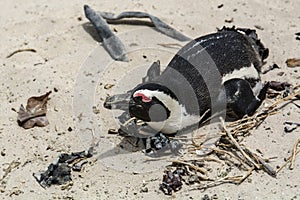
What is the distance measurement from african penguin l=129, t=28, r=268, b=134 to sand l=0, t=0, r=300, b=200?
0.16m

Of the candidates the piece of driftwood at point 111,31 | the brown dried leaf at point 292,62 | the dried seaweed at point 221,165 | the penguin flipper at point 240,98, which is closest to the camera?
the dried seaweed at point 221,165

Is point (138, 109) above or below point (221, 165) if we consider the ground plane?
above

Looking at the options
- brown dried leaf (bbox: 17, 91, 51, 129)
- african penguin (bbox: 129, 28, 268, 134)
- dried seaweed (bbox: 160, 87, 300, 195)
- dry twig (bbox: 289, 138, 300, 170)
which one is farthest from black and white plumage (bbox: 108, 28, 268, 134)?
brown dried leaf (bbox: 17, 91, 51, 129)

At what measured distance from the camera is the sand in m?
2.57

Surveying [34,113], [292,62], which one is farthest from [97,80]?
[292,62]

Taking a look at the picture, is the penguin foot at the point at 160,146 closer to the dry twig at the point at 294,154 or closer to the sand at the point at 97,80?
the sand at the point at 97,80

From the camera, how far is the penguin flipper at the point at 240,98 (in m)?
2.88

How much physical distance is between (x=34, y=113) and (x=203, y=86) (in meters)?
0.83

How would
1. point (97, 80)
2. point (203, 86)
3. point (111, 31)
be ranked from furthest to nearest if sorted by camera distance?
point (111, 31) → point (97, 80) → point (203, 86)

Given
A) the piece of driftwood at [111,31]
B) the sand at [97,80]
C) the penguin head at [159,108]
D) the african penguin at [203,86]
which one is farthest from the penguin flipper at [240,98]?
the piece of driftwood at [111,31]

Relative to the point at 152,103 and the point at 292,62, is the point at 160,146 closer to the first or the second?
the point at 152,103

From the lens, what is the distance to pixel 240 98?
9.45ft

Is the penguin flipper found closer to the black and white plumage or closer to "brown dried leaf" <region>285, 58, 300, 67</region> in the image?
the black and white plumage

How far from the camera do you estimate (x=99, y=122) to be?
9.62 ft
